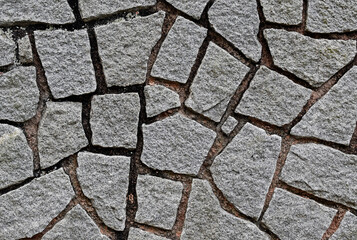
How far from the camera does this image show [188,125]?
1342mm

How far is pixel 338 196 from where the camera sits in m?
1.37

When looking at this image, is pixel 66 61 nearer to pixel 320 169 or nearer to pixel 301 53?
pixel 301 53

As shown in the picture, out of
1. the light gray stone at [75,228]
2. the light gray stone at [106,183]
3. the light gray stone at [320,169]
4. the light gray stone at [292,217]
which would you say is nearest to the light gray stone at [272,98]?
the light gray stone at [320,169]

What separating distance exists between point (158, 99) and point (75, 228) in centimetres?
49

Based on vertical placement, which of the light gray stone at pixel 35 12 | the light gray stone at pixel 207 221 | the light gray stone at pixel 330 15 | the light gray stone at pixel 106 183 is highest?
the light gray stone at pixel 330 15

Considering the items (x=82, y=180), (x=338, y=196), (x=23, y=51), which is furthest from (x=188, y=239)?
(x=23, y=51)

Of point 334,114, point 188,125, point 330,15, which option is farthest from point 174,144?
point 330,15

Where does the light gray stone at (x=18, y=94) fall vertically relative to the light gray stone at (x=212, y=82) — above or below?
below

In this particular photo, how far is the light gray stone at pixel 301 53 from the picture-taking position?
1.35 m

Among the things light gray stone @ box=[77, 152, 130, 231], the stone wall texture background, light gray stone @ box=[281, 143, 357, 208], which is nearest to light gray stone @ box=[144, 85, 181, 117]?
the stone wall texture background

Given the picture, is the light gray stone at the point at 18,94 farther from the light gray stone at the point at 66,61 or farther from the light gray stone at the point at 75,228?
the light gray stone at the point at 75,228

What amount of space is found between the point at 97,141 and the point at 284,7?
2.44 ft

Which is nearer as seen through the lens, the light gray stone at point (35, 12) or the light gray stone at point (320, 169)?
the light gray stone at point (35, 12)

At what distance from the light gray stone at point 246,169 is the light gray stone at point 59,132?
0.46m
